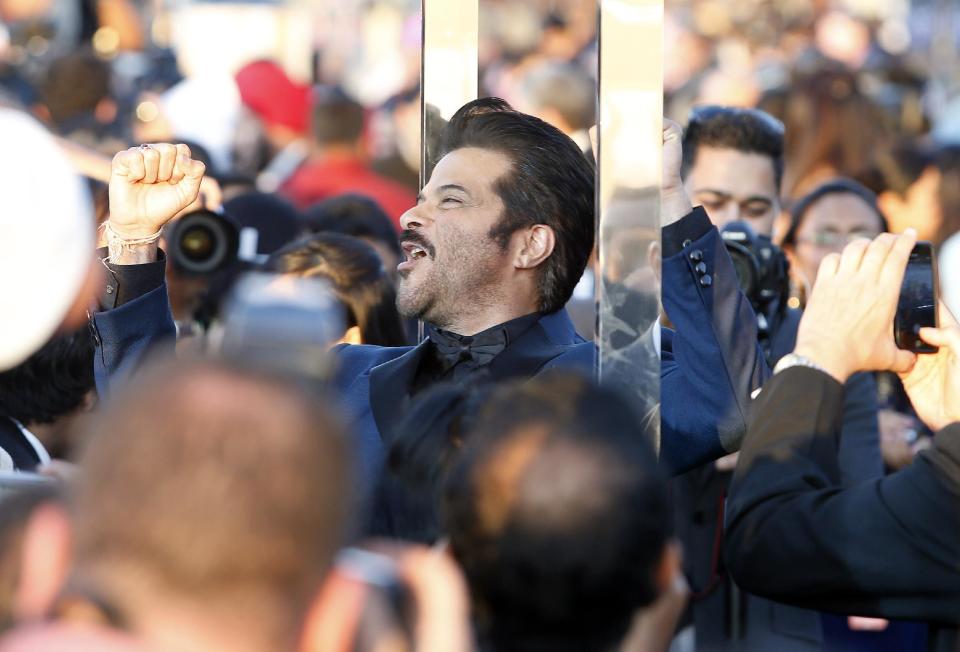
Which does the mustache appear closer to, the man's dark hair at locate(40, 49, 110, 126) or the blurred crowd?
the blurred crowd

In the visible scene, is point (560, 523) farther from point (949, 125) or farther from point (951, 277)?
point (949, 125)

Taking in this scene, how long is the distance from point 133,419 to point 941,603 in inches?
57.6

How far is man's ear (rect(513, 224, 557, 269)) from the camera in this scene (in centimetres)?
354

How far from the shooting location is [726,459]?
14.3 feet

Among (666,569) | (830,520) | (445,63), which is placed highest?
(445,63)

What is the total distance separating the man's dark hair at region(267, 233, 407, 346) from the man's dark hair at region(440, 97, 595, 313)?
75cm

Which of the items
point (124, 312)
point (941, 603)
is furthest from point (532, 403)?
point (124, 312)

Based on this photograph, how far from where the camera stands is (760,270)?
4020mm

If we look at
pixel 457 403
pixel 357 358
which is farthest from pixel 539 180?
pixel 457 403

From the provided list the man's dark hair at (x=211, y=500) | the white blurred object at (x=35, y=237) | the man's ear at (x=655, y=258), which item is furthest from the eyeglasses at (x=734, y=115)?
the man's dark hair at (x=211, y=500)

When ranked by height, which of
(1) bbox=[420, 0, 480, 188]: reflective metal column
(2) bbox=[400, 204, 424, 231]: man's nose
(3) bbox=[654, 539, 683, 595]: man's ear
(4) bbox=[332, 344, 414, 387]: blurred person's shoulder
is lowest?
(4) bbox=[332, 344, 414, 387]: blurred person's shoulder

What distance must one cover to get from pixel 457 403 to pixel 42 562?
0.87 m

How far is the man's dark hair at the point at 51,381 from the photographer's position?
3424 millimetres

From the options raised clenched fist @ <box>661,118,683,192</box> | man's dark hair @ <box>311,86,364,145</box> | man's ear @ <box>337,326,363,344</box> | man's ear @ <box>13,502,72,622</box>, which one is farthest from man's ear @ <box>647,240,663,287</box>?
man's dark hair @ <box>311,86,364,145</box>
